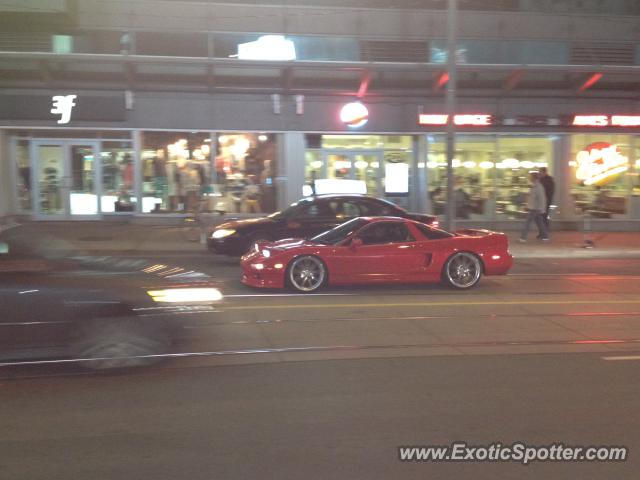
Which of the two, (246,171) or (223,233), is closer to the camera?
(223,233)

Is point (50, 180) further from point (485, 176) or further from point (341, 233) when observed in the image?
point (485, 176)

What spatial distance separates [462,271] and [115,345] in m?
6.58

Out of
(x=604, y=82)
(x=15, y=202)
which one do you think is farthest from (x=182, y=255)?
(x=604, y=82)

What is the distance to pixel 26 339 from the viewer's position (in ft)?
19.5

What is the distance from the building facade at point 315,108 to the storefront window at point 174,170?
4 centimetres

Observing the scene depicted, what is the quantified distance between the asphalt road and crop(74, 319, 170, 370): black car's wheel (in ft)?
0.43

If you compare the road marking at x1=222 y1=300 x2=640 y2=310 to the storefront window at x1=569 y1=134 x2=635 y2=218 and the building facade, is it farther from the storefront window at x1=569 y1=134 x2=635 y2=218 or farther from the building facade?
the storefront window at x1=569 y1=134 x2=635 y2=218

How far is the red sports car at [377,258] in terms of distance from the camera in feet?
34.7

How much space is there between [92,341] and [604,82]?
19637 mm

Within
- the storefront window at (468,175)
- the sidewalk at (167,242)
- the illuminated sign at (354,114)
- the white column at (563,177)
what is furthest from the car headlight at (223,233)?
the white column at (563,177)

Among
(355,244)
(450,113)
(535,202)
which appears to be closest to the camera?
(355,244)

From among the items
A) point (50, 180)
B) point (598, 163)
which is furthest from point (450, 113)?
point (50, 180)

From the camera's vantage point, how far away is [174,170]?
20484 millimetres

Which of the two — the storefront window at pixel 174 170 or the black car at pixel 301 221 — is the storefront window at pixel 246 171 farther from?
the black car at pixel 301 221
